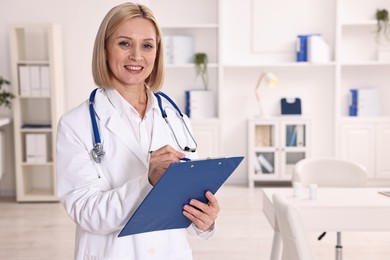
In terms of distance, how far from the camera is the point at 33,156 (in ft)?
19.0

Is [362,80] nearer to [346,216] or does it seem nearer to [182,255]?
[346,216]

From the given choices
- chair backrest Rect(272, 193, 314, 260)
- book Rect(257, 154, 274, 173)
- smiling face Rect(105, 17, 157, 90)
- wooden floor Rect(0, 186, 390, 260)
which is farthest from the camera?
book Rect(257, 154, 274, 173)

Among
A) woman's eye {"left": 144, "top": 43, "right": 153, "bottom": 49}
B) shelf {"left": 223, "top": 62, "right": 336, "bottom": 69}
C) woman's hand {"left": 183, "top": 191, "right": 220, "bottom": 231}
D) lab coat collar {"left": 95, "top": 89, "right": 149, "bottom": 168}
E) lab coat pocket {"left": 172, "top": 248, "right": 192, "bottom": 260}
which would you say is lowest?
lab coat pocket {"left": 172, "top": 248, "right": 192, "bottom": 260}

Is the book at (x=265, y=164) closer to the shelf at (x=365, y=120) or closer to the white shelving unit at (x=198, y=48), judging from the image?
the white shelving unit at (x=198, y=48)

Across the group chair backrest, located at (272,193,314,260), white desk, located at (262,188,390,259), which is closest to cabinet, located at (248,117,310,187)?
white desk, located at (262,188,390,259)

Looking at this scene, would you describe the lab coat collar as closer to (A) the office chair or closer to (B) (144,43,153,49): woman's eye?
(B) (144,43,153,49): woman's eye

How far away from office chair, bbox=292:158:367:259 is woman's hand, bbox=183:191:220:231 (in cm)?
215

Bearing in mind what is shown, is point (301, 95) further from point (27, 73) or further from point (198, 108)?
point (27, 73)

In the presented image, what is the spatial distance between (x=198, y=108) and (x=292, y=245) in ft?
15.1

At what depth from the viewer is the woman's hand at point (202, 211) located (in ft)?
4.95

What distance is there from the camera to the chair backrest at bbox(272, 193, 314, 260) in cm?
199

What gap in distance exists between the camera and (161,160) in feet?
4.60

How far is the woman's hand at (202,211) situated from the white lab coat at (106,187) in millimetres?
102

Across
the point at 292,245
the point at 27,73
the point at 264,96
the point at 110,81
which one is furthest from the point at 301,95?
the point at 110,81
